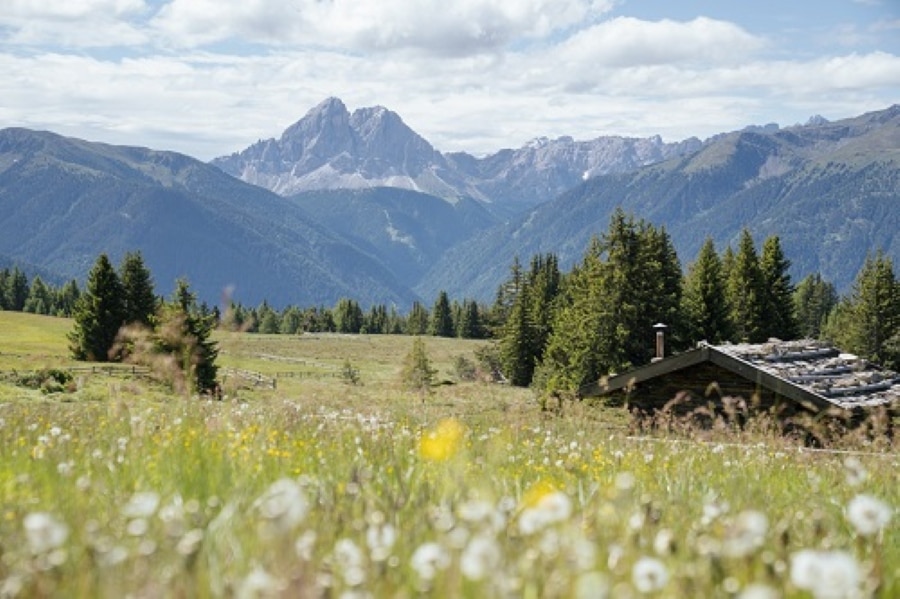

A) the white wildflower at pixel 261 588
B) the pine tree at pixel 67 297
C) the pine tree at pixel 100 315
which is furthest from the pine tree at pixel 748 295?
the pine tree at pixel 67 297

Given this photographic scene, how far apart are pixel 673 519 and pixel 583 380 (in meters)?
45.6

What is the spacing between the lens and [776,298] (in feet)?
226

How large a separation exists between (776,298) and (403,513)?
69.4m

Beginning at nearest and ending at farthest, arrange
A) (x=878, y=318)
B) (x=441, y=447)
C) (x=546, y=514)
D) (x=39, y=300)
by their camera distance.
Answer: (x=546, y=514) < (x=441, y=447) < (x=878, y=318) < (x=39, y=300)

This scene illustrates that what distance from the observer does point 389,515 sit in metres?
3.55

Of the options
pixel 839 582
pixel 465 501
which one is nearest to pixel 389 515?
pixel 465 501

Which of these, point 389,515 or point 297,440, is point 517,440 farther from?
point 389,515

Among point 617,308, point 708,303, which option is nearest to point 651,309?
point 617,308

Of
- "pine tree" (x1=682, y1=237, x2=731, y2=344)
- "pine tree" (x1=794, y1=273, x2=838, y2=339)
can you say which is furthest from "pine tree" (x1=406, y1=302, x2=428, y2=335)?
"pine tree" (x1=682, y1=237, x2=731, y2=344)

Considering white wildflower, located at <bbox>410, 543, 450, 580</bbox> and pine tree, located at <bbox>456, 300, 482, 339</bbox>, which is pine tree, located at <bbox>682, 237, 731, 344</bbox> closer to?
white wildflower, located at <bbox>410, 543, 450, 580</bbox>

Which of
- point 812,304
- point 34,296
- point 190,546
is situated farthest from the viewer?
point 34,296

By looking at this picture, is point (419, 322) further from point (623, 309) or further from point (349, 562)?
point (349, 562)

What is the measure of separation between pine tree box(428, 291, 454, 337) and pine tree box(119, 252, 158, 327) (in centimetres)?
9302

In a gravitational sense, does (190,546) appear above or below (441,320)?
above
